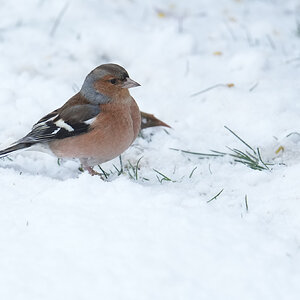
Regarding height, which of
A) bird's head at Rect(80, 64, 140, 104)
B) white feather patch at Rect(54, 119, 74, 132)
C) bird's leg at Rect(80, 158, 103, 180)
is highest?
bird's head at Rect(80, 64, 140, 104)

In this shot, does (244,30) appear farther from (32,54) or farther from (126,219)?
(126,219)

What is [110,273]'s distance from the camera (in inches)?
116

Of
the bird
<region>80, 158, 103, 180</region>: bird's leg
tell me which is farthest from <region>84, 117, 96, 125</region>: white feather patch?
<region>80, 158, 103, 180</region>: bird's leg

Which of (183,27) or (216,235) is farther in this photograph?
(183,27)

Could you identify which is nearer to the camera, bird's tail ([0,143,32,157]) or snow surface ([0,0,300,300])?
snow surface ([0,0,300,300])

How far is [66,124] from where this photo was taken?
4277 millimetres

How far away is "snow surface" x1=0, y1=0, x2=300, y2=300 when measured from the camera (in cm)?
297

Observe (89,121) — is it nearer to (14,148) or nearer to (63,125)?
(63,125)

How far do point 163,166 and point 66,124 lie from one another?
0.78 m

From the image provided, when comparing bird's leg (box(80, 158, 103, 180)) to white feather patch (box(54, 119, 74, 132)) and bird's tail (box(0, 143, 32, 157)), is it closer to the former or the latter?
white feather patch (box(54, 119, 74, 132))

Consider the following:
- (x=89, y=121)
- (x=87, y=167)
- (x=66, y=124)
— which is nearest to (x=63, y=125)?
(x=66, y=124)

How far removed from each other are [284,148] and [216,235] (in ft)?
5.17

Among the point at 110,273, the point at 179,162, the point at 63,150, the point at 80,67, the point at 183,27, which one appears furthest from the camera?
the point at 183,27

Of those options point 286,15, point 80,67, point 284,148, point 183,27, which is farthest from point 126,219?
point 286,15
